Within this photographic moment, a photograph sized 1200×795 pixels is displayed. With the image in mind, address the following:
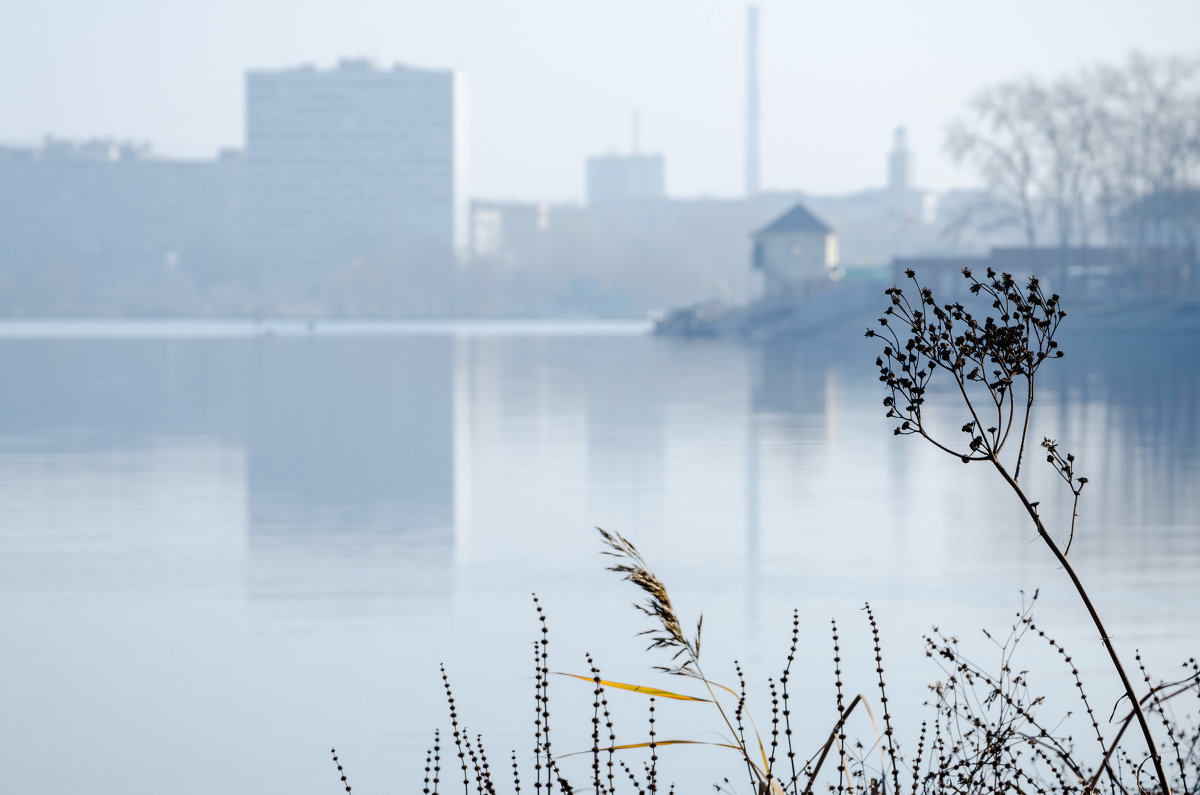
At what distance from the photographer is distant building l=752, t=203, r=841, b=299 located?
4053 inches

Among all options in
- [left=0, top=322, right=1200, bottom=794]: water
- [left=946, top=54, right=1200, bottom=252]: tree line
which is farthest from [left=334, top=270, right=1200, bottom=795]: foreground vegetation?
[left=946, top=54, right=1200, bottom=252]: tree line

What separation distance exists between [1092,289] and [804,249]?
2033 centimetres

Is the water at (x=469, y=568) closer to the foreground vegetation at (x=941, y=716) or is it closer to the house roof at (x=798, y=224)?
the foreground vegetation at (x=941, y=716)

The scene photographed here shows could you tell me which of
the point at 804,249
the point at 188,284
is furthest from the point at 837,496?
the point at 188,284

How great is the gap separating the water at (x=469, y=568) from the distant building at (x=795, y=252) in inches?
2790

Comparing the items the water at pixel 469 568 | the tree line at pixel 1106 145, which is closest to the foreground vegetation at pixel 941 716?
the water at pixel 469 568

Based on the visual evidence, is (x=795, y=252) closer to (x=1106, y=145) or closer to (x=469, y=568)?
(x=1106, y=145)

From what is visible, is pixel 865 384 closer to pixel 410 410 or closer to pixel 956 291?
pixel 410 410

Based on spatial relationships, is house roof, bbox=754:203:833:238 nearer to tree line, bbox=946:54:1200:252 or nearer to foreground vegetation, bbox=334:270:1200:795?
tree line, bbox=946:54:1200:252

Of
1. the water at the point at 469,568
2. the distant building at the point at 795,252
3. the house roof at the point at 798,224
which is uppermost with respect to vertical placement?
the house roof at the point at 798,224

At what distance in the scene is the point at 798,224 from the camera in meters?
104

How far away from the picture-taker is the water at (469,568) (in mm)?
9297

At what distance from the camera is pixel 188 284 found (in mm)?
190500

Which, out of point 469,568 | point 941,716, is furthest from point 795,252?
point 941,716
